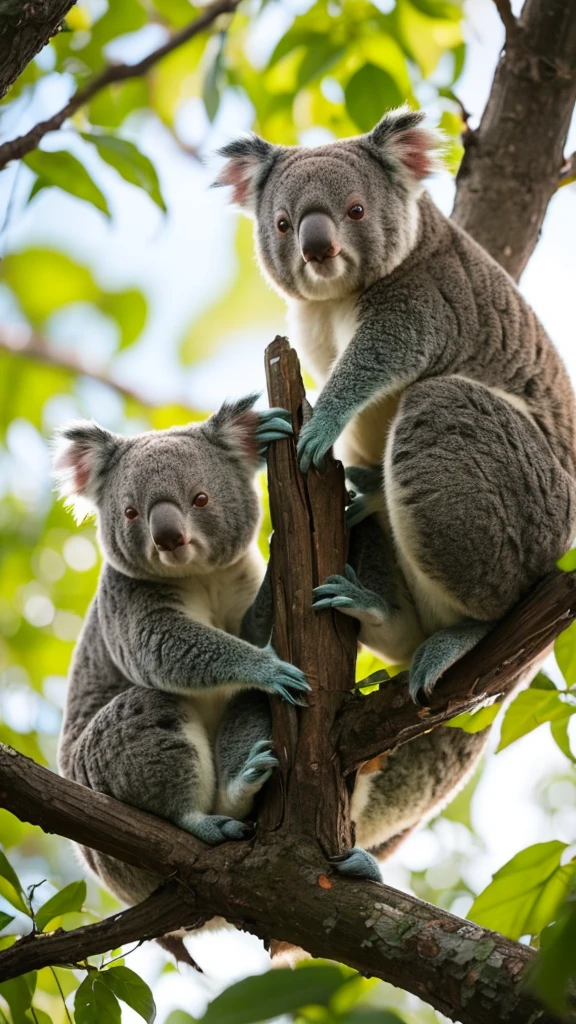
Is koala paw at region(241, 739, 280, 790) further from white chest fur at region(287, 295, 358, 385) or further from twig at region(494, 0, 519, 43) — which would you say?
twig at region(494, 0, 519, 43)

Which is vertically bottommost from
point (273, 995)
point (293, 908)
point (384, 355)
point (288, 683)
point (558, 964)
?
point (558, 964)

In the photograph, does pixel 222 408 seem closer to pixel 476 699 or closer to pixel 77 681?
pixel 77 681

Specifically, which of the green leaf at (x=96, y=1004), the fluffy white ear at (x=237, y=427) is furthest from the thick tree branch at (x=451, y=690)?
the fluffy white ear at (x=237, y=427)

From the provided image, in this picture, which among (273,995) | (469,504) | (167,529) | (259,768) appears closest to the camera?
(273,995)

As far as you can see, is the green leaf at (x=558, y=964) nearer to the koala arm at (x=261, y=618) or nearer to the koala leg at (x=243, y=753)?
the koala leg at (x=243, y=753)

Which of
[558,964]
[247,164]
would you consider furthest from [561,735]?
[247,164]

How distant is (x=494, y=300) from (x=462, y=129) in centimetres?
155

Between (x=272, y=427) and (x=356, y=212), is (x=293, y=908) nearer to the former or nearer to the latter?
(x=272, y=427)

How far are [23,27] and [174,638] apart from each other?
212 centimetres

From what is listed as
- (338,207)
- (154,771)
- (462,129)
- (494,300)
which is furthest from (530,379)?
(154,771)

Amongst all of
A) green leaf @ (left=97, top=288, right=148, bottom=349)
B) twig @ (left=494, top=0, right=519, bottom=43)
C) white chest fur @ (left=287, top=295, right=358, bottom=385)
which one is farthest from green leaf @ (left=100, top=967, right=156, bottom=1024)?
green leaf @ (left=97, top=288, right=148, bottom=349)

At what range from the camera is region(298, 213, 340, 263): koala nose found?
13.7 feet

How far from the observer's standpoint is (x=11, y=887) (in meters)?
3.28

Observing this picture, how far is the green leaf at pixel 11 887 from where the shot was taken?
3.20 m
